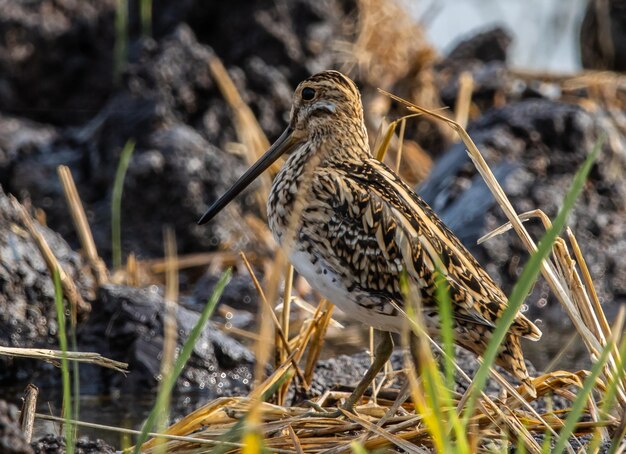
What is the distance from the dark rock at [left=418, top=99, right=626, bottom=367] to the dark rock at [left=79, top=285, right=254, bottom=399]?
2.04 meters

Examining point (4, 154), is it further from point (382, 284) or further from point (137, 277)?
point (382, 284)

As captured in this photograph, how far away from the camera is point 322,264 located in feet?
13.4

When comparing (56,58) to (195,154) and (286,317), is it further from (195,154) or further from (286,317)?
(286,317)

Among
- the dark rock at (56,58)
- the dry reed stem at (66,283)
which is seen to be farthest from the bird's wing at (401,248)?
the dark rock at (56,58)

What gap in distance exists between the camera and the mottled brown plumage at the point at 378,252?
3900 mm

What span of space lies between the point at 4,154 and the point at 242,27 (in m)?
2.08

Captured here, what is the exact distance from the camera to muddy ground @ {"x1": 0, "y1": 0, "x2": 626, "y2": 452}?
5.61m

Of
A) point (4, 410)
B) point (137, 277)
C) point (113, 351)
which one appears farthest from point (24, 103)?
point (4, 410)

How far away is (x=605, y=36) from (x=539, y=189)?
393 centimetres

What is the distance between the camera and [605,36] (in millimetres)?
10680

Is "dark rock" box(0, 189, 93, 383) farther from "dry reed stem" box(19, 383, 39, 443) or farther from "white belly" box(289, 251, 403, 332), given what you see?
"dry reed stem" box(19, 383, 39, 443)

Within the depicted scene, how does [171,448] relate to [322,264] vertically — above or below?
below

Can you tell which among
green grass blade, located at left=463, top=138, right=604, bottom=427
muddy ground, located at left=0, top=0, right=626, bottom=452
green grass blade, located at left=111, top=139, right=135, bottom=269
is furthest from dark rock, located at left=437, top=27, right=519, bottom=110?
green grass blade, located at left=463, top=138, right=604, bottom=427

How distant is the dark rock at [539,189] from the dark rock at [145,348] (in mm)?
2042
